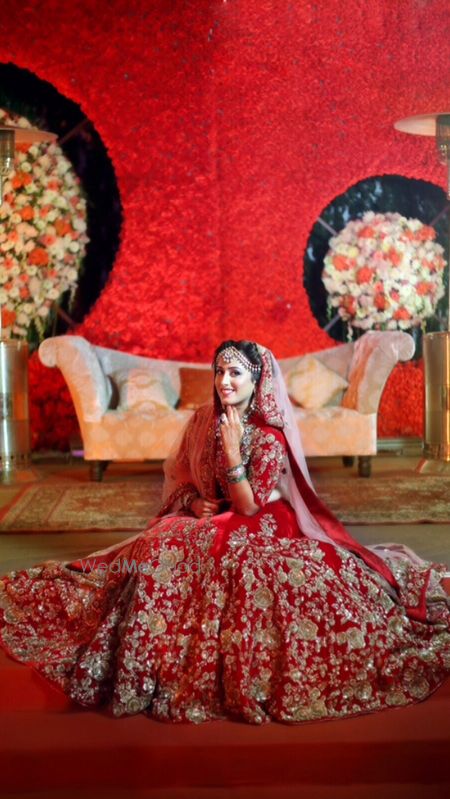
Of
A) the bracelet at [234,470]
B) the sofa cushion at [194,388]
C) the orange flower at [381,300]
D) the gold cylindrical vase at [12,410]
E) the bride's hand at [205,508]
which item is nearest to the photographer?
the bracelet at [234,470]

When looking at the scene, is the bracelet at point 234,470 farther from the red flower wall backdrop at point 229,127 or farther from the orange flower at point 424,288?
the orange flower at point 424,288

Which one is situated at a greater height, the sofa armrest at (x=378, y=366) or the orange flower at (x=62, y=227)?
the orange flower at (x=62, y=227)

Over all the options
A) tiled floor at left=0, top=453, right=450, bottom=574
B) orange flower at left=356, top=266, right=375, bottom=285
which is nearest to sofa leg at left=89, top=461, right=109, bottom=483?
tiled floor at left=0, top=453, right=450, bottom=574

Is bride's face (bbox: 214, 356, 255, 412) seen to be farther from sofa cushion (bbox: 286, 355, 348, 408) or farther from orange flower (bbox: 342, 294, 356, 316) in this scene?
orange flower (bbox: 342, 294, 356, 316)

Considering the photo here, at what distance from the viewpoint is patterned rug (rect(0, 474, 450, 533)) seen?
5.20m

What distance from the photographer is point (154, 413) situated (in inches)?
258

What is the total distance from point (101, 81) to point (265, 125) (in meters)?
1.25

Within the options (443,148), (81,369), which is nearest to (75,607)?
(81,369)

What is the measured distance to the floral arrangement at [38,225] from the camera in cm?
754

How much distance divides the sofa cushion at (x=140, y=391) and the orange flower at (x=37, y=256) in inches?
46.7

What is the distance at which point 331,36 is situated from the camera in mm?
7590

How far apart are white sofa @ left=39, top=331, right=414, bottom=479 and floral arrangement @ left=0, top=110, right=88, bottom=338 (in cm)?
103

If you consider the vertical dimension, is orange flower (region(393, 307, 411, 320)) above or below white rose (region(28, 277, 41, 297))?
below

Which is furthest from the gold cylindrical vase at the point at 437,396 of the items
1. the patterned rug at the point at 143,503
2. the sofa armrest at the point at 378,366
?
the patterned rug at the point at 143,503
